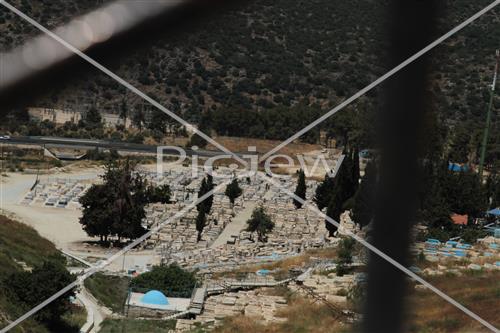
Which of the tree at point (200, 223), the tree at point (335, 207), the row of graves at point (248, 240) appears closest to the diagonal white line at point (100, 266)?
the row of graves at point (248, 240)

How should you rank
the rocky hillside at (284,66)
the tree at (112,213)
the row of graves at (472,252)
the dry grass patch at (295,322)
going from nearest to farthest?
the dry grass patch at (295,322) < the row of graves at (472,252) < the tree at (112,213) < the rocky hillside at (284,66)

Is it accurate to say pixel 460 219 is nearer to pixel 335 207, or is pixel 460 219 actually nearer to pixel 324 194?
pixel 335 207

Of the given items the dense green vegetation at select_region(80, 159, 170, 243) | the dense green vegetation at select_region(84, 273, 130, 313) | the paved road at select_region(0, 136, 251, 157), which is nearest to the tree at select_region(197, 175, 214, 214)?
the dense green vegetation at select_region(80, 159, 170, 243)

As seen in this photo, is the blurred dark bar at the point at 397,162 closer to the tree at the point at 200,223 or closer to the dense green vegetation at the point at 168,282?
the dense green vegetation at the point at 168,282

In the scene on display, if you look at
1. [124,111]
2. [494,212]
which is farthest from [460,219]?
[124,111]

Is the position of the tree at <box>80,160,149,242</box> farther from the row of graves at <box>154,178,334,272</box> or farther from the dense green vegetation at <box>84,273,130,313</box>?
the dense green vegetation at <box>84,273,130,313</box>

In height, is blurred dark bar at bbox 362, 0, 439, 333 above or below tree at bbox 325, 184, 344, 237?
above

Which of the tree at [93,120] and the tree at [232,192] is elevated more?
the tree at [93,120]
